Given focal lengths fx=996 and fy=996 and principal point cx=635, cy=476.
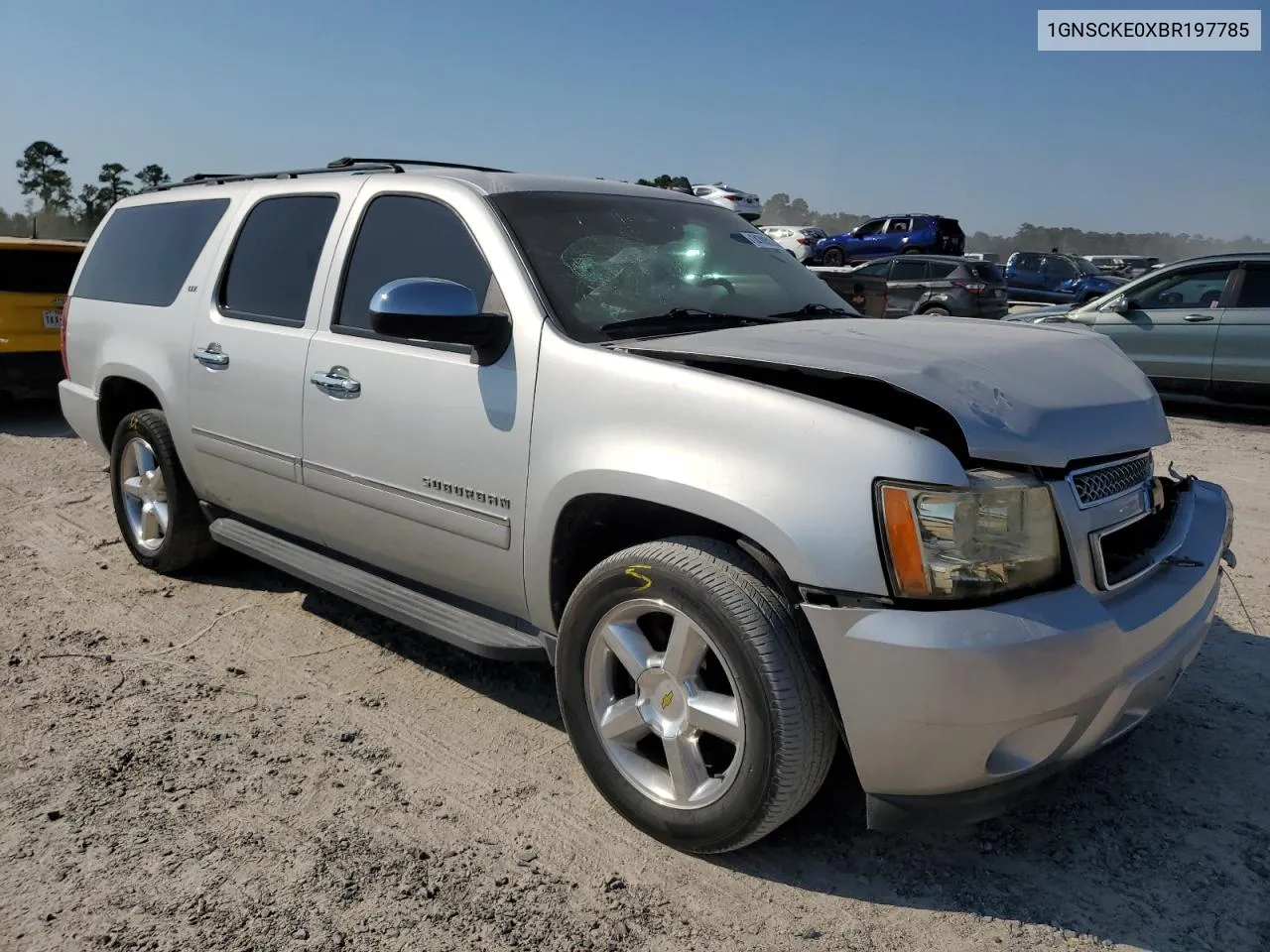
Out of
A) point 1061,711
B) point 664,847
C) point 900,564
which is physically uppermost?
point 900,564

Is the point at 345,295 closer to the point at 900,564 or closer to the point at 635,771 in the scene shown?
the point at 635,771

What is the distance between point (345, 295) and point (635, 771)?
6.62ft

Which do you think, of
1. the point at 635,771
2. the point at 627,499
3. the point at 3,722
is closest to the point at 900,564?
the point at 627,499

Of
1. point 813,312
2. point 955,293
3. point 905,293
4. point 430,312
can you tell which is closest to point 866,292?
point 813,312

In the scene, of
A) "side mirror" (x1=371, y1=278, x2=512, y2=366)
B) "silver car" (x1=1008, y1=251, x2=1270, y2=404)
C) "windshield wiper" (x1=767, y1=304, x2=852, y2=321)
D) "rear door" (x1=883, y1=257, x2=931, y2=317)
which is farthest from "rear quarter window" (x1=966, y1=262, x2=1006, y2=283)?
"side mirror" (x1=371, y1=278, x2=512, y2=366)

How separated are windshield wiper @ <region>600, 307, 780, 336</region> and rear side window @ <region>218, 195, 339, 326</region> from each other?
1379 millimetres

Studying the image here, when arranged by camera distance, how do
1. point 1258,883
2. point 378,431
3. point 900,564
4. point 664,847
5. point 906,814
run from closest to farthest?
1. point 900,564
2. point 906,814
3. point 1258,883
4. point 664,847
5. point 378,431

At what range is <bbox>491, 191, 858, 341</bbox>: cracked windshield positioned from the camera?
3.16 meters

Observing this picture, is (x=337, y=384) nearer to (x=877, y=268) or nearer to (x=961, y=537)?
(x=961, y=537)

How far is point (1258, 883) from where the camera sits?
101 inches

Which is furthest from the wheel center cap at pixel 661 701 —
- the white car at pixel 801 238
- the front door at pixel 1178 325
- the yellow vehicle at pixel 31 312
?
the white car at pixel 801 238

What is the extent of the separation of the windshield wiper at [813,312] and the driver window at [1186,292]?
752cm

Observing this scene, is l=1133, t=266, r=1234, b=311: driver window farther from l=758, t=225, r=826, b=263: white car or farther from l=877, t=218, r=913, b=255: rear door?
l=877, t=218, r=913, b=255: rear door

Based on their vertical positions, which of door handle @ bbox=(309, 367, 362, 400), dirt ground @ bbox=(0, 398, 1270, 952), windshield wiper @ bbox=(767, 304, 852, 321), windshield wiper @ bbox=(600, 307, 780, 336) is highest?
windshield wiper @ bbox=(767, 304, 852, 321)
